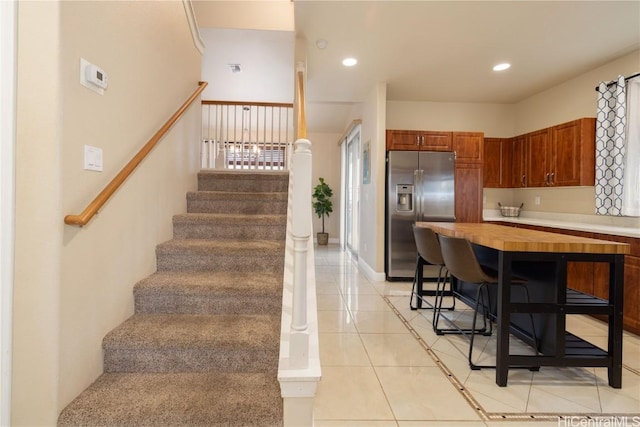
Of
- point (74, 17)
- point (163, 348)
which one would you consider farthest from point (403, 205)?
point (74, 17)

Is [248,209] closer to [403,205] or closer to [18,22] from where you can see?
[18,22]

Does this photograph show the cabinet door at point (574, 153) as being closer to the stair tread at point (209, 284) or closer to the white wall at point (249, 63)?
the white wall at point (249, 63)

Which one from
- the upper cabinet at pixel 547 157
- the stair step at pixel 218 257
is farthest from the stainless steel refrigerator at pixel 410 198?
the stair step at pixel 218 257

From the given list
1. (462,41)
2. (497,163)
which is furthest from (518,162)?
(462,41)

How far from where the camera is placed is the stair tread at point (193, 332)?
1.81 meters

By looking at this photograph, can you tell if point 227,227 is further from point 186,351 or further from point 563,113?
point 563,113

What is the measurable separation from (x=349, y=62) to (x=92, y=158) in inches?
128

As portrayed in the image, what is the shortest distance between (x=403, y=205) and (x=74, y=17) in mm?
4156

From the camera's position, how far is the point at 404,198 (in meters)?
4.86

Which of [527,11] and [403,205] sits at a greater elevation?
[527,11]

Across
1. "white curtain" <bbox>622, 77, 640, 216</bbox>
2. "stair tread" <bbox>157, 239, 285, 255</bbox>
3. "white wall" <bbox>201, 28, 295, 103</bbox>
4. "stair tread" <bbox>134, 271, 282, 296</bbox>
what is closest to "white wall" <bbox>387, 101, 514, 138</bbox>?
"white wall" <bbox>201, 28, 295, 103</bbox>

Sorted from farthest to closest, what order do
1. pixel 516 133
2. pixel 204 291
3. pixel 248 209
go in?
pixel 516 133 < pixel 248 209 < pixel 204 291

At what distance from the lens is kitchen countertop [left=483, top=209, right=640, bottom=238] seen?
10.7 ft

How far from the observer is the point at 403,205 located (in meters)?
4.87
